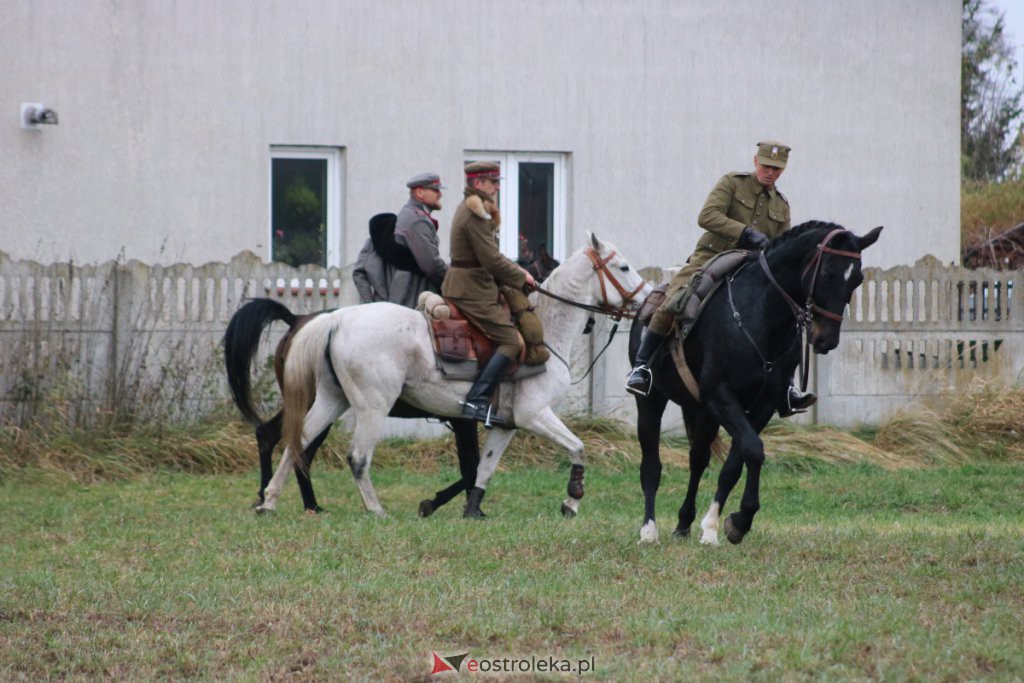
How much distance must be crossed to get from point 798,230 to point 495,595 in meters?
3.28

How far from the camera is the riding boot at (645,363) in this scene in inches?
394

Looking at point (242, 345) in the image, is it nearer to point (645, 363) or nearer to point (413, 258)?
point (413, 258)

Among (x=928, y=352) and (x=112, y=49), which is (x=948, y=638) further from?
(x=112, y=49)

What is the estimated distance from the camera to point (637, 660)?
646 centimetres

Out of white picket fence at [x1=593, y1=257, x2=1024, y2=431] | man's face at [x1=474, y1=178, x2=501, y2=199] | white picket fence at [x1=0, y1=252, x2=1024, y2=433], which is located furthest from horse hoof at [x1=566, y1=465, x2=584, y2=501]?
white picket fence at [x1=593, y1=257, x2=1024, y2=431]

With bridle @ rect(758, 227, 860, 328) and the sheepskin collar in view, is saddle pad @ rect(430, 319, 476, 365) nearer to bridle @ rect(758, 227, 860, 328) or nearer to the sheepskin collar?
the sheepskin collar

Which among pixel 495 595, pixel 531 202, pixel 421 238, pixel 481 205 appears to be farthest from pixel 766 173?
pixel 531 202

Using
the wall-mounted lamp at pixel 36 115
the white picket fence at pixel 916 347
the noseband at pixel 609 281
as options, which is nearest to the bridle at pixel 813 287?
the noseband at pixel 609 281

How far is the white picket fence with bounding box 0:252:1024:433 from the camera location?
14.4 m

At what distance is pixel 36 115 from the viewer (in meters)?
16.2

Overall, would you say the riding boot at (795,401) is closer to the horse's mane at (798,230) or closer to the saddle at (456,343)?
the horse's mane at (798,230)

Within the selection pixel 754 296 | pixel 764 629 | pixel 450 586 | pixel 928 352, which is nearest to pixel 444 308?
pixel 754 296

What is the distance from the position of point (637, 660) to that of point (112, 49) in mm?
12156

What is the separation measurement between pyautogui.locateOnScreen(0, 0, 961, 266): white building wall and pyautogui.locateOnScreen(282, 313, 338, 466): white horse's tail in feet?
16.3
